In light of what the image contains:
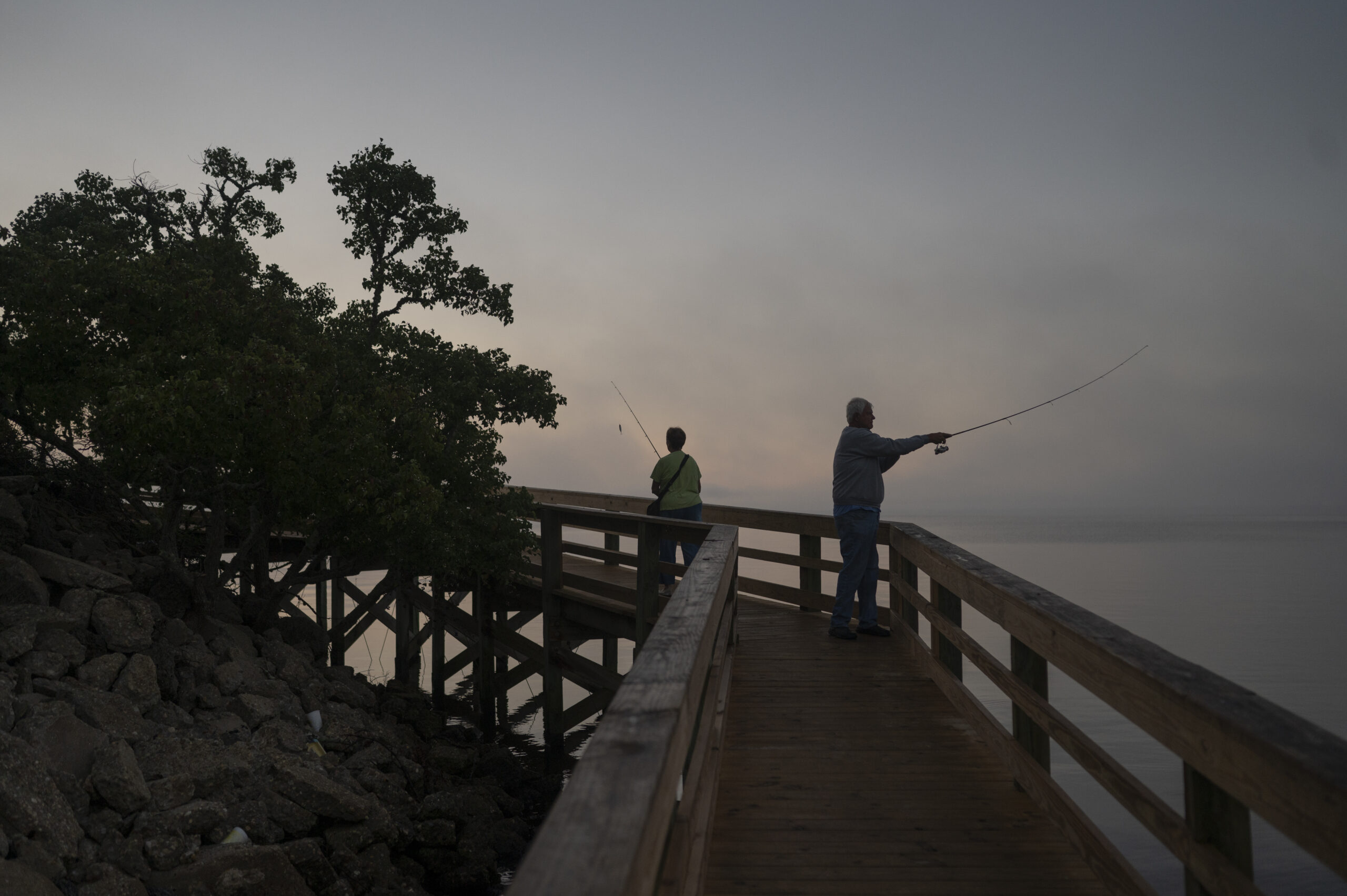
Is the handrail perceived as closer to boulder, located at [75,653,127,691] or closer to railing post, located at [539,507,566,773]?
boulder, located at [75,653,127,691]

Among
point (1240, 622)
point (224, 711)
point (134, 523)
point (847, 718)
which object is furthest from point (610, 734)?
point (1240, 622)

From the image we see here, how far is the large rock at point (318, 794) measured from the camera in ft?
25.8

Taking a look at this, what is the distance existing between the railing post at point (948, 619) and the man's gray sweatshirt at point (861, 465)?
4.67 feet

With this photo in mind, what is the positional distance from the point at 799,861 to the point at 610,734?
2.11 metres

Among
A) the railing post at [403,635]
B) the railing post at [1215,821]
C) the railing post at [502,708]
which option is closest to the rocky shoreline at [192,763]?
the railing post at [403,635]

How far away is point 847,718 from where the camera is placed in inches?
215

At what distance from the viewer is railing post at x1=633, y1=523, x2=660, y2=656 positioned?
9109mm

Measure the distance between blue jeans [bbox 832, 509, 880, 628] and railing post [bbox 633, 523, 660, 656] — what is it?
201 cm

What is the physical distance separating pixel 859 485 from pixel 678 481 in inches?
135

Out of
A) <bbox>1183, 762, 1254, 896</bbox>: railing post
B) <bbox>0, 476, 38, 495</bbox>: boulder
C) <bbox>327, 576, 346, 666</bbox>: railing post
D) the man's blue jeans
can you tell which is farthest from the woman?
<bbox>1183, 762, 1254, 896</bbox>: railing post

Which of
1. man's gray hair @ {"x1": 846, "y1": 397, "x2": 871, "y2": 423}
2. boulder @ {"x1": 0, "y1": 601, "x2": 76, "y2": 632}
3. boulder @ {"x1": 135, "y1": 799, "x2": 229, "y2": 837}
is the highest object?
man's gray hair @ {"x1": 846, "y1": 397, "x2": 871, "y2": 423}

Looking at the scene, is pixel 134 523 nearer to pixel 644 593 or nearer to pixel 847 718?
pixel 644 593

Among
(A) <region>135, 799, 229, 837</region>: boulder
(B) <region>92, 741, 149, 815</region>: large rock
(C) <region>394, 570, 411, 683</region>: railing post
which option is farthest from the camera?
(C) <region>394, 570, 411, 683</region>: railing post

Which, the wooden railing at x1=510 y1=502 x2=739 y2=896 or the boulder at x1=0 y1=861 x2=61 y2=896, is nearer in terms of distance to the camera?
the wooden railing at x1=510 y1=502 x2=739 y2=896
